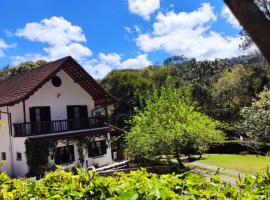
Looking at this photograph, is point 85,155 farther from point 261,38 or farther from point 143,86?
point 261,38

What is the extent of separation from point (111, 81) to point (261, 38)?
46.7m

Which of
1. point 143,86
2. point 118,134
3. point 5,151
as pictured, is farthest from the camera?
point 143,86

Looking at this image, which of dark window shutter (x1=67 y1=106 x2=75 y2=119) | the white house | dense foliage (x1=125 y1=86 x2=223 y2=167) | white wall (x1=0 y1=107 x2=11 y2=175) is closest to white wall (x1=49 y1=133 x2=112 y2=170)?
the white house

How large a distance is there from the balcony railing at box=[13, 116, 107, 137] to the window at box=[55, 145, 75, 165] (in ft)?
4.38

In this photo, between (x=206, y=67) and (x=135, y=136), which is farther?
(x=206, y=67)

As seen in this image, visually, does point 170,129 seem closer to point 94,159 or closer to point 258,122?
point 258,122

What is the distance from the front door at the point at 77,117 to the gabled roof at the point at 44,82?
1.82 m

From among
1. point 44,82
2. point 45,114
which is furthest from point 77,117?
point 44,82

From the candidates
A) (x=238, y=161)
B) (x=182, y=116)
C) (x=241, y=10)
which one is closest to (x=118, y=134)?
(x=182, y=116)

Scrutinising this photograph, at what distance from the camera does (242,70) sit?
4269cm

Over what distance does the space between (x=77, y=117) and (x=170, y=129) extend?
30.0ft

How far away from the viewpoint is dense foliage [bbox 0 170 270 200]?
254 centimetres

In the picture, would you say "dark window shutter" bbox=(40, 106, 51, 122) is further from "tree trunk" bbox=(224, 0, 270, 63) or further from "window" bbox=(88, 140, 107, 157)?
"tree trunk" bbox=(224, 0, 270, 63)

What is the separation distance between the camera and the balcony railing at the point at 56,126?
24016 mm
